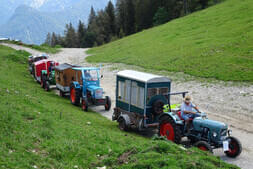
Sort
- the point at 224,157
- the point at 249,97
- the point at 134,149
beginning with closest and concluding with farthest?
the point at 134,149 → the point at 224,157 → the point at 249,97

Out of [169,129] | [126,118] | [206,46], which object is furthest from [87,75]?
[206,46]

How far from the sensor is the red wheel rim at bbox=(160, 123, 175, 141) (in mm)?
11356

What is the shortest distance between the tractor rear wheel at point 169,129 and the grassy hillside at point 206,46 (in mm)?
12251

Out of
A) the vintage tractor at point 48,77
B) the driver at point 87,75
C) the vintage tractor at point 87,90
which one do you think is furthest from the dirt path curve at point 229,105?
the vintage tractor at point 48,77

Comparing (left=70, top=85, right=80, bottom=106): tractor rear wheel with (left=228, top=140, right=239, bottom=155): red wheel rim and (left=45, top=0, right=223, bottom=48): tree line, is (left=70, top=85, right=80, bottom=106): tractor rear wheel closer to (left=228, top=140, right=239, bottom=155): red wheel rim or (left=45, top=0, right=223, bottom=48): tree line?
(left=228, top=140, right=239, bottom=155): red wheel rim

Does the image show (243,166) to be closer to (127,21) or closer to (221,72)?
(221,72)

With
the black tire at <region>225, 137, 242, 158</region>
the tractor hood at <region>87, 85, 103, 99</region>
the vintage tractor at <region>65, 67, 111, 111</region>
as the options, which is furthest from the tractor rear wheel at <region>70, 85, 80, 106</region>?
the black tire at <region>225, 137, 242, 158</region>

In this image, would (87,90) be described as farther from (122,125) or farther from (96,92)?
(122,125)

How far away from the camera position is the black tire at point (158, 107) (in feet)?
42.1

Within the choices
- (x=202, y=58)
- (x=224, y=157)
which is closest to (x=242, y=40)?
(x=202, y=58)

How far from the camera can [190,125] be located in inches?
445

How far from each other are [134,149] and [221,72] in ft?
57.3

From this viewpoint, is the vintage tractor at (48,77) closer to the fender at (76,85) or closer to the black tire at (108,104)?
the fender at (76,85)

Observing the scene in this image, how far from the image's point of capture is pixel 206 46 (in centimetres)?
3262
